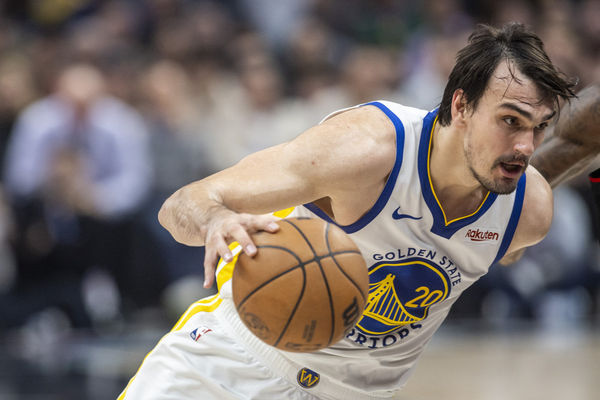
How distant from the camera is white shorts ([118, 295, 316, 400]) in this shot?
2807 millimetres

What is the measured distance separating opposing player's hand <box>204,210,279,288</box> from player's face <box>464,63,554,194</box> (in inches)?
32.4

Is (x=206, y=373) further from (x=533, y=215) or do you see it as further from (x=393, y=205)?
(x=533, y=215)

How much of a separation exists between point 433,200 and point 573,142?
3.18 feet

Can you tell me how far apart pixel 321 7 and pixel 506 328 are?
14.1 ft

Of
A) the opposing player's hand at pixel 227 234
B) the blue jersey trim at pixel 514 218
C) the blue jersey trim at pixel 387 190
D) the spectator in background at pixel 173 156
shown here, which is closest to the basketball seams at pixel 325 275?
the opposing player's hand at pixel 227 234

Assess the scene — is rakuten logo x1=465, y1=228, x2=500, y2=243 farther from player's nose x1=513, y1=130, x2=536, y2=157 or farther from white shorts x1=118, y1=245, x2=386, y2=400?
white shorts x1=118, y1=245, x2=386, y2=400

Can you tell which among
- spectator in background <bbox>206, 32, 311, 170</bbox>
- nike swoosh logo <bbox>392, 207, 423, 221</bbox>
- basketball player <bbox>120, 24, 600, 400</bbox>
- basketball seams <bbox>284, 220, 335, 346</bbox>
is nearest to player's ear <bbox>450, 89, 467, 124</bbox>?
basketball player <bbox>120, 24, 600, 400</bbox>

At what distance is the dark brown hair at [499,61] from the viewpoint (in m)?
2.58

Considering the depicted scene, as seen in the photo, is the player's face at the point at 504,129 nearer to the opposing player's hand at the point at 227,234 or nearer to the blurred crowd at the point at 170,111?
the opposing player's hand at the point at 227,234

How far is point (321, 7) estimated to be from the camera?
9406 millimetres

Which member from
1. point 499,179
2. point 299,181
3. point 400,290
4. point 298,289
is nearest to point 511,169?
point 499,179

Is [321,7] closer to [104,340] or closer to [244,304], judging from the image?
[104,340]

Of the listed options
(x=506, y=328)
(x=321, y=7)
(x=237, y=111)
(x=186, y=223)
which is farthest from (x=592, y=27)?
(x=186, y=223)

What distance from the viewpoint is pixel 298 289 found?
2.21 m
